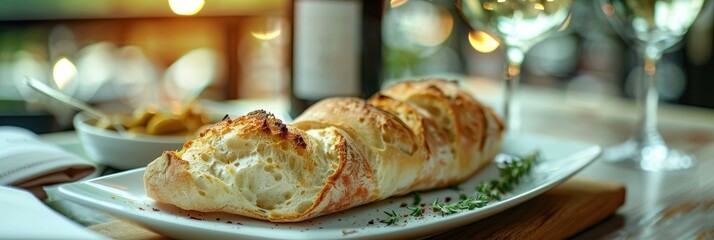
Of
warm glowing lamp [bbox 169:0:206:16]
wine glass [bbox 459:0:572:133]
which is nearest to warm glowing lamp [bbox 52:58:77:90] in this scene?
warm glowing lamp [bbox 169:0:206:16]

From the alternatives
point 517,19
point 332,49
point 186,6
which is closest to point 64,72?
point 186,6

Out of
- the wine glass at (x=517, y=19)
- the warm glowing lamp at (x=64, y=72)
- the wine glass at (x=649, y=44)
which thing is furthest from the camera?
the warm glowing lamp at (x=64, y=72)

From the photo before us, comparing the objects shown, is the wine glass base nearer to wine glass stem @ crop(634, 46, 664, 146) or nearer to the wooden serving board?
wine glass stem @ crop(634, 46, 664, 146)

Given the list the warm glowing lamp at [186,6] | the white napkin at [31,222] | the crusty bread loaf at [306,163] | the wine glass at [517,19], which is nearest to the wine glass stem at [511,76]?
the wine glass at [517,19]

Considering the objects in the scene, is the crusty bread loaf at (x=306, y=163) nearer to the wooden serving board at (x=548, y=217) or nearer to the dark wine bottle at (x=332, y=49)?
the wooden serving board at (x=548, y=217)

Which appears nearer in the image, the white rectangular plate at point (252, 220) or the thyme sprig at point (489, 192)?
the white rectangular plate at point (252, 220)

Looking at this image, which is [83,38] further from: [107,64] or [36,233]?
[36,233]

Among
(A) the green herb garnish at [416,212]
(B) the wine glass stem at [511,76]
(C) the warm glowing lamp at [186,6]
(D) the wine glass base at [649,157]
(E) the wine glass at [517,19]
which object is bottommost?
(D) the wine glass base at [649,157]
